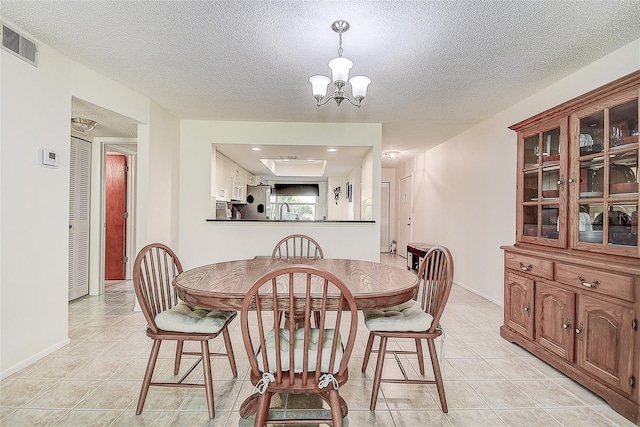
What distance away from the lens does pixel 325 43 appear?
7.02ft

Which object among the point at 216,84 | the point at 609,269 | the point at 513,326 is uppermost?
the point at 216,84

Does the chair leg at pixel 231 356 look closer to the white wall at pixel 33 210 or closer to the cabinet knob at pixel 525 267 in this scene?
the white wall at pixel 33 210

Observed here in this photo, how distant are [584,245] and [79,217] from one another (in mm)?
5008

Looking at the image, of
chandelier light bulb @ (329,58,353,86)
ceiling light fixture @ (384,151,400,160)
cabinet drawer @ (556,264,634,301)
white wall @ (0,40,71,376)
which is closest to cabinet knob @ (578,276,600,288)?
cabinet drawer @ (556,264,634,301)

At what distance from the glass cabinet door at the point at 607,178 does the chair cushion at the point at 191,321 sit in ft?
7.81

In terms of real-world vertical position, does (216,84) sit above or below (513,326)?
above

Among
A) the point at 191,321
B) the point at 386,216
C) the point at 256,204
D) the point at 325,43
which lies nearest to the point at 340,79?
the point at 325,43

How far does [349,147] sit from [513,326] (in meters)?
2.71

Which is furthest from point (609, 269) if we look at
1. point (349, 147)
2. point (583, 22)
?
point (349, 147)

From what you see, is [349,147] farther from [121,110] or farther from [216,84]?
[121,110]

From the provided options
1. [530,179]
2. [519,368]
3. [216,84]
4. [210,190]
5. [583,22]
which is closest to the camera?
[583,22]

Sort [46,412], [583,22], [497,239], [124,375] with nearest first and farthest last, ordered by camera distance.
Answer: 1. [46,412]
2. [583,22]
3. [124,375]
4. [497,239]

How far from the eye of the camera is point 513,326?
259 cm

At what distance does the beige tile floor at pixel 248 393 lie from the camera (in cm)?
165
